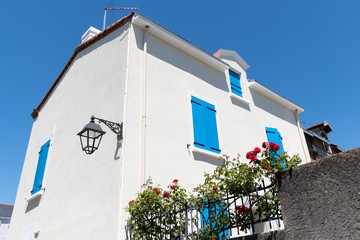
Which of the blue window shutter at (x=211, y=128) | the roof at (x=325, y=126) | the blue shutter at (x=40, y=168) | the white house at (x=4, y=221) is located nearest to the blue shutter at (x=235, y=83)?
the blue window shutter at (x=211, y=128)

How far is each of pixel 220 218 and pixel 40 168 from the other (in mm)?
6338

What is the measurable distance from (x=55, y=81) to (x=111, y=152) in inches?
206

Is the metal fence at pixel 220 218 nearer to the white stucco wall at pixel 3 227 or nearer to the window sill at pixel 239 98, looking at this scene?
the window sill at pixel 239 98

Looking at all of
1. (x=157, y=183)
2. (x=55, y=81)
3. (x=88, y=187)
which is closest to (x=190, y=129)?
(x=157, y=183)

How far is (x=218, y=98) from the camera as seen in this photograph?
335 inches

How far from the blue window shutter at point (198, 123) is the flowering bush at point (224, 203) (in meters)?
2.15

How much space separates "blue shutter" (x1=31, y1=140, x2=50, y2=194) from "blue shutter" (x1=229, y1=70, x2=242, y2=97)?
5874mm

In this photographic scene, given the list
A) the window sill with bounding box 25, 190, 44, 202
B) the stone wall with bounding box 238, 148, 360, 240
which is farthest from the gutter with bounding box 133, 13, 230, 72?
the stone wall with bounding box 238, 148, 360, 240

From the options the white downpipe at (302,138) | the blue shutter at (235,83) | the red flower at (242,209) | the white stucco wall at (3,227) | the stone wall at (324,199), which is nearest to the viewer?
the stone wall at (324,199)

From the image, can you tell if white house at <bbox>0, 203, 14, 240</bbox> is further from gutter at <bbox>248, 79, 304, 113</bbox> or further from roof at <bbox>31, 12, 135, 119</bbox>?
gutter at <bbox>248, 79, 304, 113</bbox>

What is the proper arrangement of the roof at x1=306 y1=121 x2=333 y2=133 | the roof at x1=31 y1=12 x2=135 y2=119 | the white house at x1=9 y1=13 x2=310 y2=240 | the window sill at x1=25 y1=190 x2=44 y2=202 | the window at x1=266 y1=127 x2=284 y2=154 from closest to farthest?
the white house at x1=9 y1=13 x2=310 y2=240
the roof at x1=31 y1=12 x2=135 y2=119
the window sill at x1=25 y1=190 x2=44 y2=202
the window at x1=266 y1=127 x2=284 y2=154
the roof at x1=306 y1=121 x2=333 y2=133

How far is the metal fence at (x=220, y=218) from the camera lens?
3.48 m

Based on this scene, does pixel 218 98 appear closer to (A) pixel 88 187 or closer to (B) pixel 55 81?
(A) pixel 88 187

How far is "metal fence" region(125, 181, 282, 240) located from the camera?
3477mm
